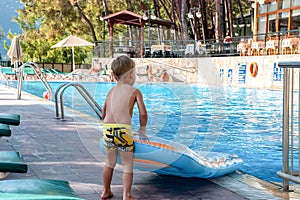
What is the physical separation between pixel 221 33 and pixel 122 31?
54.7 ft

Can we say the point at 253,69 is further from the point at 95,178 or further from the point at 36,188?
the point at 36,188

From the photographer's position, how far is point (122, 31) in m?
40.5

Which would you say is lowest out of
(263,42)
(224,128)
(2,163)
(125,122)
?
(224,128)

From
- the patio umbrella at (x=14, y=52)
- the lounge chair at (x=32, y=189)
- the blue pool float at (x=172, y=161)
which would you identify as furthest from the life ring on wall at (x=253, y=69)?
the lounge chair at (x=32, y=189)

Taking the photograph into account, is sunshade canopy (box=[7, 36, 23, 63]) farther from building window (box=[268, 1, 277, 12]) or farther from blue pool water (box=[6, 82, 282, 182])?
building window (box=[268, 1, 277, 12])

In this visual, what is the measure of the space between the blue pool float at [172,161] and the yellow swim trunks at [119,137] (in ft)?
0.37

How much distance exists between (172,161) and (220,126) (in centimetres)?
399

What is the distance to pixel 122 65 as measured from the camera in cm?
305

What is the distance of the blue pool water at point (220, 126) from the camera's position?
561 cm

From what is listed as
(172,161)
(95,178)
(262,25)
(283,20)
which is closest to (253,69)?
(283,20)

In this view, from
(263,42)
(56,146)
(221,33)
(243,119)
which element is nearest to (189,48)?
(221,33)

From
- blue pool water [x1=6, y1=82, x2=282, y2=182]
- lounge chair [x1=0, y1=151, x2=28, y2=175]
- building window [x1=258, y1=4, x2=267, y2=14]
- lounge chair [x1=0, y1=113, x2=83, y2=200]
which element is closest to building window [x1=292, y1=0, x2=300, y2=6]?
building window [x1=258, y1=4, x2=267, y2=14]

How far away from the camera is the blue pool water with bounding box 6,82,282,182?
18.4 feet

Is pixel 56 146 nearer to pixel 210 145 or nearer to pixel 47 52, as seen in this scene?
pixel 210 145
